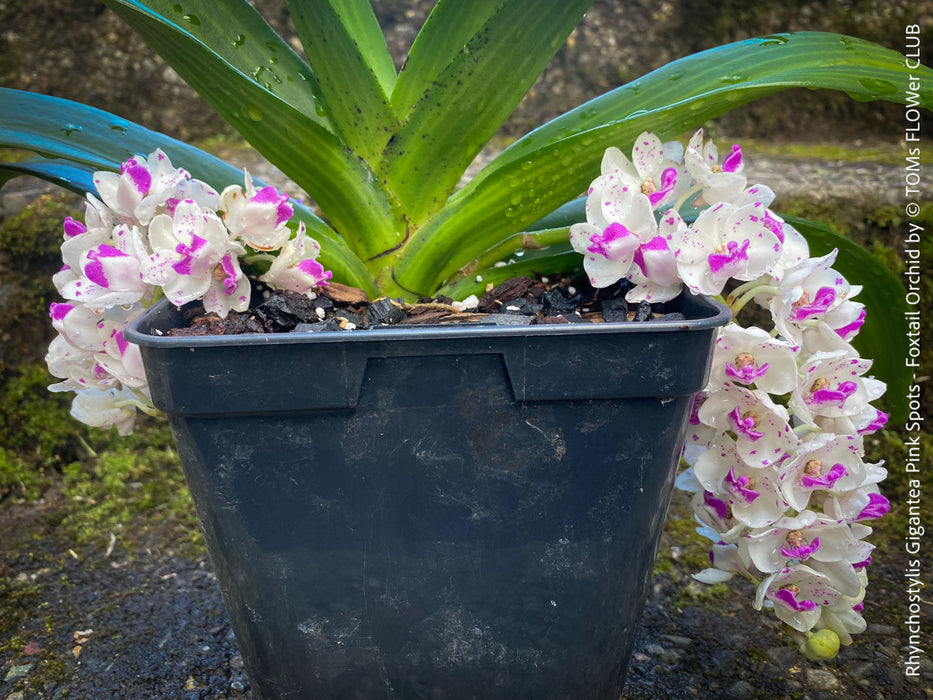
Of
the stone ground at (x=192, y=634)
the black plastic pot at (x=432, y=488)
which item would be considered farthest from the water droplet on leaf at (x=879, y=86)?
the stone ground at (x=192, y=634)

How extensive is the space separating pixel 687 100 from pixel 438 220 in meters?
0.33

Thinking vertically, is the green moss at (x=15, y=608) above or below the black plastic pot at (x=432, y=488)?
below

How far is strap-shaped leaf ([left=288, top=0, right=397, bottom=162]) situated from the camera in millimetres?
924

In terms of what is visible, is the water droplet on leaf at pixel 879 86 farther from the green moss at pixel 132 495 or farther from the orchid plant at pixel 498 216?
the green moss at pixel 132 495

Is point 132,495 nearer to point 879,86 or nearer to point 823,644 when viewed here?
point 823,644

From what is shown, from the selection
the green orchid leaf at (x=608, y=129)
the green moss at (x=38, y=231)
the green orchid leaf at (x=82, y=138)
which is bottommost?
the green moss at (x=38, y=231)

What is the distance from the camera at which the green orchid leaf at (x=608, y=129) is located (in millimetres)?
888

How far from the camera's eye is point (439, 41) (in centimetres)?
97

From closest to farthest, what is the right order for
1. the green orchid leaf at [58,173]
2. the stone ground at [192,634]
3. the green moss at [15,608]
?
the green orchid leaf at [58,173] < the stone ground at [192,634] < the green moss at [15,608]

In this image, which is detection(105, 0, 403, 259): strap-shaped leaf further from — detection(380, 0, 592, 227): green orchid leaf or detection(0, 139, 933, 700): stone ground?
detection(0, 139, 933, 700): stone ground

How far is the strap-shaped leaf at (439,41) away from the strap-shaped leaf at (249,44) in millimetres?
116

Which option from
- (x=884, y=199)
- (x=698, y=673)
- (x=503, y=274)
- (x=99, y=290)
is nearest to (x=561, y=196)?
(x=503, y=274)

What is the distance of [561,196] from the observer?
958 mm

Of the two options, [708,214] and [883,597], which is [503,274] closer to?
[708,214]
